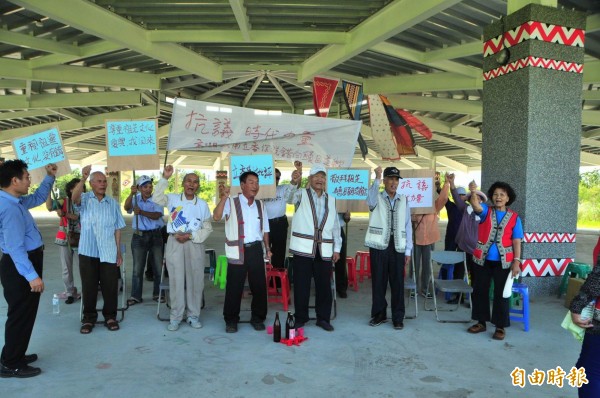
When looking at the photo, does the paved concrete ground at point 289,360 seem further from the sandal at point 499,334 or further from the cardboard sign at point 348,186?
the cardboard sign at point 348,186

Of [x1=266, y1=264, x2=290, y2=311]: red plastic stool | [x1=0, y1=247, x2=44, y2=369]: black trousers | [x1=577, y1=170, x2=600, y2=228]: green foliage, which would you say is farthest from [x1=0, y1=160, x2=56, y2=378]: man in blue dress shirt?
[x1=577, y1=170, x2=600, y2=228]: green foliage

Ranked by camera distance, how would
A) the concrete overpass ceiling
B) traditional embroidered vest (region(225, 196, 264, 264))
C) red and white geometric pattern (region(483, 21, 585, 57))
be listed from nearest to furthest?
traditional embroidered vest (region(225, 196, 264, 264)) < red and white geometric pattern (region(483, 21, 585, 57)) < the concrete overpass ceiling

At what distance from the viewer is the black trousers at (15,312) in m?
3.46

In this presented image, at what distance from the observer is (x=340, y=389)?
3344 mm

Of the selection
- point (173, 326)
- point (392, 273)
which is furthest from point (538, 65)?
point (173, 326)

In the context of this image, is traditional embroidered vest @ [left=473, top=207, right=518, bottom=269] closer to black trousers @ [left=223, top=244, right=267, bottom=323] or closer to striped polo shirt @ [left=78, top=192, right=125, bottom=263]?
black trousers @ [left=223, top=244, right=267, bottom=323]

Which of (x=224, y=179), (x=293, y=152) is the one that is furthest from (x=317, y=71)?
(x=224, y=179)

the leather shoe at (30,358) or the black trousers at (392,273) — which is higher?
the black trousers at (392,273)

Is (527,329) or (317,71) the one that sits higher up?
(317,71)

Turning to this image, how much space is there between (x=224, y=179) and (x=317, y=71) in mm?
Result: 12828

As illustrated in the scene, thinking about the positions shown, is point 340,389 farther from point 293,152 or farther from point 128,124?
point 128,124

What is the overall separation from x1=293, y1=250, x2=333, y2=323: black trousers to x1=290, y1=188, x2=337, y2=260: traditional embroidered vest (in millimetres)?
90

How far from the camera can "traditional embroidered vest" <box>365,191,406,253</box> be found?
4789mm

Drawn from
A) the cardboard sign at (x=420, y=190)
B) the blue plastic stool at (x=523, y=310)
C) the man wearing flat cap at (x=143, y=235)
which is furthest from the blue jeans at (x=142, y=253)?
the blue plastic stool at (x=523, y=310)
